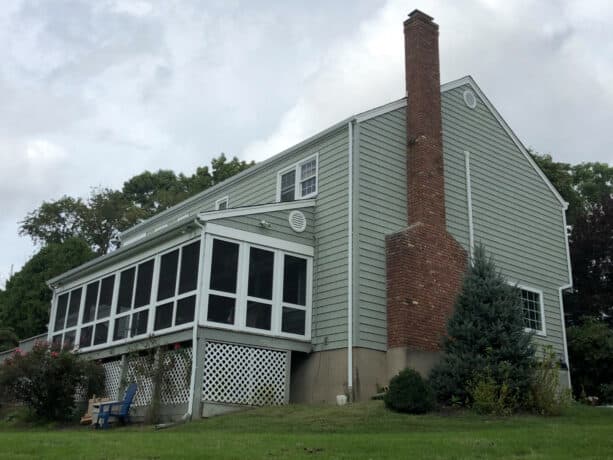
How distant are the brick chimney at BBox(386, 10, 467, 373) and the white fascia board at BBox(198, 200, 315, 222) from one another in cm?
232

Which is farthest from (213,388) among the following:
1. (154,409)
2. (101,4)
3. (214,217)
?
(101,4)

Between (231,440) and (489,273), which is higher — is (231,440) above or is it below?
below

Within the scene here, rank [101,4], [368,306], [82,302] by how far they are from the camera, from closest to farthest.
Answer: [101,4] → [368,306] → [82,302]

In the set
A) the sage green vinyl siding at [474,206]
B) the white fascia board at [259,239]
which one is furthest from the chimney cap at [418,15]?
the white fascia board at [259,239]

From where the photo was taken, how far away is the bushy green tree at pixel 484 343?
14.4m

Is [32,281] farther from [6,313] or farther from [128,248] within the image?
[128,248]

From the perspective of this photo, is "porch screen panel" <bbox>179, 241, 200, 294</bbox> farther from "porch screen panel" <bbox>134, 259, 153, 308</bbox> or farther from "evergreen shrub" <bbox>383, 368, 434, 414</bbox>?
"evergreen shrub" <bbox>383, 368, 434, 414</bbox>

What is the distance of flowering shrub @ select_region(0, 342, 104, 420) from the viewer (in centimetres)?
1688

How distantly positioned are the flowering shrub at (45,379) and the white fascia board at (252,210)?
5136 millimetres

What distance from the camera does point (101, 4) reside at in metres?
13.1

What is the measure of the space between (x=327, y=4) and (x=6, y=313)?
23.8 meters

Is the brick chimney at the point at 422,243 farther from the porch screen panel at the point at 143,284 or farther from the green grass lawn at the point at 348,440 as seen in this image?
the porch screen panel at the point at 143,284

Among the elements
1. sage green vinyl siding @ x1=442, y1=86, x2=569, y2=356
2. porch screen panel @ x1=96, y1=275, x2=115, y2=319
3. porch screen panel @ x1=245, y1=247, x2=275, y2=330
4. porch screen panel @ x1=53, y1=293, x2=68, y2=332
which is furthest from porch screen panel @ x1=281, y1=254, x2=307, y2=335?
porch screen panel @ x1=53, y1=293, x2=68, y2=332

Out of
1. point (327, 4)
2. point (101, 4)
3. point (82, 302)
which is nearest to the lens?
point (101, 4)
